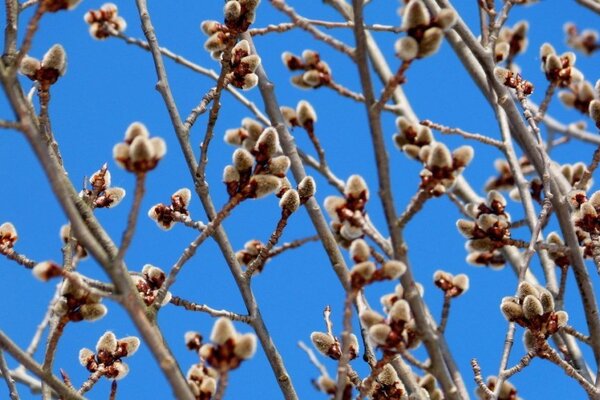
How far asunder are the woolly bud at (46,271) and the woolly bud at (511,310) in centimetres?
159

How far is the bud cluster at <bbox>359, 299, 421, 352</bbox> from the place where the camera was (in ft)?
6.74

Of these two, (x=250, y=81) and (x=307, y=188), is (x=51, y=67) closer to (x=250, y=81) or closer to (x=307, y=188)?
(x=250, y=81)

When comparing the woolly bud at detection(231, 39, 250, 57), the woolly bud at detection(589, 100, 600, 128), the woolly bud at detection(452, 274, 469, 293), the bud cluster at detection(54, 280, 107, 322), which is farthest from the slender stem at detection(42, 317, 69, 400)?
the woolly bud at detection(589, 100, 600, 128)

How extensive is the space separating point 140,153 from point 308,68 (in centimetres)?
247

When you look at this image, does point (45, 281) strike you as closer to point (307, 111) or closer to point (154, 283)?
point (154, 283)

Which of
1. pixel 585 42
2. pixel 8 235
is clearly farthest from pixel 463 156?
pixel 585 42

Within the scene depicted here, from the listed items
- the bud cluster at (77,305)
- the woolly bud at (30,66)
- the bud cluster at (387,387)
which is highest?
the woolly bud at (30,66)

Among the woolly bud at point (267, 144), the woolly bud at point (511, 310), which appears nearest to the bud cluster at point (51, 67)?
the woolly bud at point (267, 144)

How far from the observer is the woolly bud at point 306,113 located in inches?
142

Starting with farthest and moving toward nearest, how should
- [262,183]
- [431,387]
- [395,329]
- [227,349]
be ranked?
[431,387]
[262,183]
[395,329]
[227,349]

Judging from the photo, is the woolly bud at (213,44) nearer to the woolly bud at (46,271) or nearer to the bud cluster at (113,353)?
the bud cluster at (113,353)

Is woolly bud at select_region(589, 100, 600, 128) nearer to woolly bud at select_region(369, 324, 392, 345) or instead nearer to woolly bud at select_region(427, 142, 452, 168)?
woolly bud at select_region(427, 142, 452, 168)

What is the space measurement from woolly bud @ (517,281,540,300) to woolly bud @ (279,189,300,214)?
0.86 metres

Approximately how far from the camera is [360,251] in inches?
78.9
